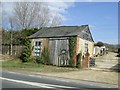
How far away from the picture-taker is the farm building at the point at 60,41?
3017cm

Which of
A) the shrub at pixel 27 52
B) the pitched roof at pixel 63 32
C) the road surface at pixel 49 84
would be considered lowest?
the road surface at pixel 49 84

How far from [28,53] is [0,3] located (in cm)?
1574

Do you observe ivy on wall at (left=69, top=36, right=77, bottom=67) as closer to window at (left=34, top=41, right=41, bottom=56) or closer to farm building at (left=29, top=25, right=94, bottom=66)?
farm building at (left=29, top=25, right=94, bottom=66)

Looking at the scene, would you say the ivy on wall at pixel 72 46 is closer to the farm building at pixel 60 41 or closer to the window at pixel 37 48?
the farm building at pixel 60 41

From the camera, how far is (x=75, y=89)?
13.9 meters

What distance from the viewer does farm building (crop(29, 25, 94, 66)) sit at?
30172mm

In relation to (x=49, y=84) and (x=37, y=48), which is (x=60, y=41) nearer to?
(x=37, y=48)

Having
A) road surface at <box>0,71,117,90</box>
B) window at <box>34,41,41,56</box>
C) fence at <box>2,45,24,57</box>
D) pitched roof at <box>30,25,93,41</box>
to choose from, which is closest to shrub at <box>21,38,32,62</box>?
window at <box>34,41,41,56</box>

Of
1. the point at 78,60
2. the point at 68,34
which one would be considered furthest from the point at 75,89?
the point at 68,34

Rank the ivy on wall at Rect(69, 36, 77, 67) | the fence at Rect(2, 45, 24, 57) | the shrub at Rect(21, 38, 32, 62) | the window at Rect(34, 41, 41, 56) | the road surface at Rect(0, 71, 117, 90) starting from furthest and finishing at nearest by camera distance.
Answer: the fence at Rect(2, 45, 24, 57) → the shrub at Rect(21, 38, 32, 62) → the window at Rect(34, 41, 41, 56) → the ivy on wall at Rect(69, 36, 77, 67) → the road surface at Rect(0, 71, 117, 90)

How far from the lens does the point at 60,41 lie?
30.8m

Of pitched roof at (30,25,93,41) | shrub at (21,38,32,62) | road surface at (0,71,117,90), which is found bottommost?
road surface at (0,71,117,90)

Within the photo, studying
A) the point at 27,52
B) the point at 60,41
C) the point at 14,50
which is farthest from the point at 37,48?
the point at 14,50

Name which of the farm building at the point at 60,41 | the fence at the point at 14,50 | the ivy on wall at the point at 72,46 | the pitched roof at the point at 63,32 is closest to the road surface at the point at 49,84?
the ivy on wall at the point at 72,46
